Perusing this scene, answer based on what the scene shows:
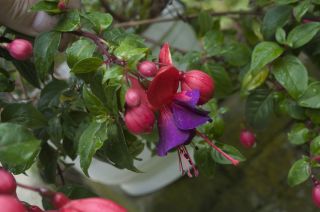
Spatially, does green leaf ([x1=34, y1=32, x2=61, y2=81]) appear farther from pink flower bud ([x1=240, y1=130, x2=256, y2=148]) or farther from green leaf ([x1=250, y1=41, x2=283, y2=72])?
pink flower bud ([x1=240, y1=130, x2=256, y2=148])

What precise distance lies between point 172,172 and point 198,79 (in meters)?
0.78

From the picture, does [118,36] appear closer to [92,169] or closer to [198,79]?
[198,79]

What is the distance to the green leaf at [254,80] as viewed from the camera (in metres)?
0.76

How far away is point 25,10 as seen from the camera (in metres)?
0.54

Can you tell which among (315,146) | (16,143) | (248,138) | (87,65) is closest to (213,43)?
(248,138)

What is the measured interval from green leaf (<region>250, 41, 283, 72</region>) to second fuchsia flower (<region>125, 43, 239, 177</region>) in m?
0.22

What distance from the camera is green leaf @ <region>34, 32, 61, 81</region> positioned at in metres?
0.54

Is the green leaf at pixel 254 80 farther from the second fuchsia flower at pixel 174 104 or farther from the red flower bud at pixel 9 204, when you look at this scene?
the red flower bud at pixel 9 204

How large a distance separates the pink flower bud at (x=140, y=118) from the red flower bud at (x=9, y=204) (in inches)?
6.2

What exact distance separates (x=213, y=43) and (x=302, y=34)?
210mm

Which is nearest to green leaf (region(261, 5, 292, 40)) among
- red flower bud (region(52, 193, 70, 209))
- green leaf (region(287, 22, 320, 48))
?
green leaf (region(287, 22, 320, 48))

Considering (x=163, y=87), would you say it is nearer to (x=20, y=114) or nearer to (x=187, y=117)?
(x=187, y=117)

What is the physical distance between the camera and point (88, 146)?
49cm

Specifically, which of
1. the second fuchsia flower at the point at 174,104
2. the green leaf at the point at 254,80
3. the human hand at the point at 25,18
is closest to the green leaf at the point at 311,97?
the green leaf at the point at 254,80
